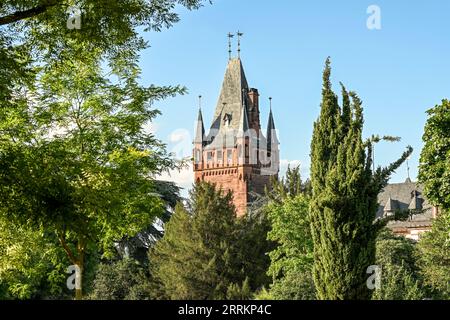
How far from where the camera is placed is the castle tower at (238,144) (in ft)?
253

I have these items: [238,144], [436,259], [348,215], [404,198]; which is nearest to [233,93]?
[238,144]

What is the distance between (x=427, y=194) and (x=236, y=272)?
15.0m

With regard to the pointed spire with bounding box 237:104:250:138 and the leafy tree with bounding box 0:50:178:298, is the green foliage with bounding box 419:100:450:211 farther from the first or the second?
the pointed spire with bounding box 237:104:250:138

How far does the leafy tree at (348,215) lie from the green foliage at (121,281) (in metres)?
21.1

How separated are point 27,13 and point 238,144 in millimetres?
69365

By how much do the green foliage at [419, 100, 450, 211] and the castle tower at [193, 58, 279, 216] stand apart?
4689 centimetres

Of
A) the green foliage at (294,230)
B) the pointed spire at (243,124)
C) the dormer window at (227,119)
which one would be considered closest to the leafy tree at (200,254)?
the green foliage at (294,230)

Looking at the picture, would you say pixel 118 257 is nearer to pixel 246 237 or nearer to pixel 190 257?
pixel 190 257

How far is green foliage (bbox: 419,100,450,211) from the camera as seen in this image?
92.8 feet

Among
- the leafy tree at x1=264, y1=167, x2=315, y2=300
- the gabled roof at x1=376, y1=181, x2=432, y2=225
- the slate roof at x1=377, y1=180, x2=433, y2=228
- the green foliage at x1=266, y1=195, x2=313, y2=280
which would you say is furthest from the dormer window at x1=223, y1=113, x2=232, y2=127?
the green foliage at x1=266, y1=195, x2=313, y2=280

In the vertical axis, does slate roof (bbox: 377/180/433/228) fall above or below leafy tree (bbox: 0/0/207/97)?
above

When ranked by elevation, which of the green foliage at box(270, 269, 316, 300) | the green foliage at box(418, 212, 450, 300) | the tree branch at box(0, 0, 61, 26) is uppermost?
the tree branch at box(0, 0, 61, 26)

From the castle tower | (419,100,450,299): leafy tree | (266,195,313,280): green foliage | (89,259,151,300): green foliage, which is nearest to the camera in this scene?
(419,100,450,299): leafy tree
